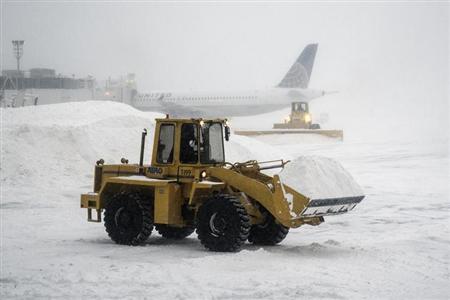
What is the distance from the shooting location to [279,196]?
12.4m

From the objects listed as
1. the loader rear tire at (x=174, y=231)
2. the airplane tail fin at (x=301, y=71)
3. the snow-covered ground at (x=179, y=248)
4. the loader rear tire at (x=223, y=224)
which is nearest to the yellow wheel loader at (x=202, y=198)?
the loader rear tire at (x=223, y=224)

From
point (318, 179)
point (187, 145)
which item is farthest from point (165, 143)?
point (318, 179)

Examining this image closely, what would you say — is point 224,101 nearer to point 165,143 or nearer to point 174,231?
point 174,231

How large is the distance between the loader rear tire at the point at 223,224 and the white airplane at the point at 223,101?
6051 centimetres

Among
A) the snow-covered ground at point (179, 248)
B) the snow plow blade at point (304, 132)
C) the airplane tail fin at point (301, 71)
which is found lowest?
the snow-covered ground at point (179, 248)

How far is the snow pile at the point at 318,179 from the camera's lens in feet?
40.9

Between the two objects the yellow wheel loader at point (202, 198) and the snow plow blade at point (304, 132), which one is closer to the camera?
the yellow wheel loader at point (202, 198)

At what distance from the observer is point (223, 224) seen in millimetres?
12617

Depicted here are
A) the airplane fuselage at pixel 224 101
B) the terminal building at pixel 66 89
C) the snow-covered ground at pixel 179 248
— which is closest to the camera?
the snow-covered ground at pixel 179 248

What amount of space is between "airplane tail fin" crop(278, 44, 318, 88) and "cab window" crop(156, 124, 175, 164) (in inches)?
2531

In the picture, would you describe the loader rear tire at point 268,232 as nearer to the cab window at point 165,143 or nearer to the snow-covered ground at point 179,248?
the snow-covered ground at point 179,248

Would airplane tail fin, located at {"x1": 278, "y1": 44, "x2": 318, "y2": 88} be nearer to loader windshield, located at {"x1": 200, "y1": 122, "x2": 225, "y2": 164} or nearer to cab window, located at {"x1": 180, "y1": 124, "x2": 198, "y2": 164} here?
loader windshield, located at {"x1": 200, "y1": 122, "x2": 225, "y2": 164}

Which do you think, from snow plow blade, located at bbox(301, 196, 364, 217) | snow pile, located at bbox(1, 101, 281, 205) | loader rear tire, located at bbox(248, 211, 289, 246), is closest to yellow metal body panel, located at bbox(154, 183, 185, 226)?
loader rear tire, located at bbox(248, 211, 289, 246)

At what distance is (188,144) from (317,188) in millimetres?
2591
